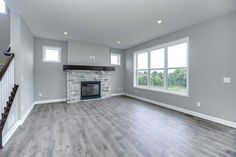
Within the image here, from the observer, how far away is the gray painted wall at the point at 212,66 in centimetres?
312

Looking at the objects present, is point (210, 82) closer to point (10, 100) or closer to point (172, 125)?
point (172, 125)

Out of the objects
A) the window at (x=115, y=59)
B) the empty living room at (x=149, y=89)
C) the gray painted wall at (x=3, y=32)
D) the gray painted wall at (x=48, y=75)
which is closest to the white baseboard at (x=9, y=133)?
the empty living room at (x=149, y=89)

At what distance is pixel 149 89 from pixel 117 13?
364 centimetres

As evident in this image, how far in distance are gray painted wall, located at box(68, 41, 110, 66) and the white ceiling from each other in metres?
1.70

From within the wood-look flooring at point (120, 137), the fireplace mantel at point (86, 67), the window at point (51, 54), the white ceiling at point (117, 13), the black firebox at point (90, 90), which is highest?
the white ceiling at point (117, 13)

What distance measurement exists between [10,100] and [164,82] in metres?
4.82

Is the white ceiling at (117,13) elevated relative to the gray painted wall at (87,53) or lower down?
elevated

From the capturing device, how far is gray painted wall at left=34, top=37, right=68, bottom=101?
5.36 meters

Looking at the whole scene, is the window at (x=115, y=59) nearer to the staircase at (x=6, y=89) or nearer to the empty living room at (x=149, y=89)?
the empty living room at (x=149, y=89)

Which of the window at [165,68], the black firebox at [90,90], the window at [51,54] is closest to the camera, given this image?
the window at [165,68]

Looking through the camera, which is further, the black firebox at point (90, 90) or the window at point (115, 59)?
the window at point (115, 59)

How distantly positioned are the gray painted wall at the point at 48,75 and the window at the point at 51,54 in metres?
0.13

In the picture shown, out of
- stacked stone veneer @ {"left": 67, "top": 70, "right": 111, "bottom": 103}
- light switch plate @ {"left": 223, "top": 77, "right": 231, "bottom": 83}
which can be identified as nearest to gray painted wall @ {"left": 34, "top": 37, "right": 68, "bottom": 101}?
stacked stone veneer @ {"left": 67, "top": 70, "right": 111, "bottom": 103}

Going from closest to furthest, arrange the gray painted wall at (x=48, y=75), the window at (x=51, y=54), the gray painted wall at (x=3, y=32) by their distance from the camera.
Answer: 1. the gray painted wall at (x=3, y=32)
2. the gray painted wall at (x=48, y=75)
3. the window at (x=51, y=54)
